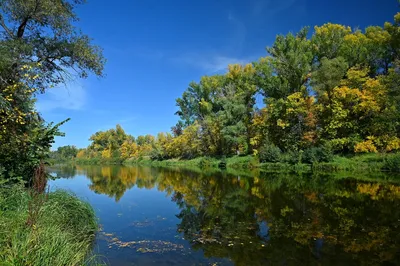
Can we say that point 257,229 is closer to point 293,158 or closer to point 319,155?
point 319,155

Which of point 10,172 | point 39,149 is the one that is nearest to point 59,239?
point 10,172

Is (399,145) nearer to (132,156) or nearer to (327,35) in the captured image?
(327,35)

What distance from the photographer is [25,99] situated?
30.3ft

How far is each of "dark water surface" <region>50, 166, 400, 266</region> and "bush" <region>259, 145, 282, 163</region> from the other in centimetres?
1979

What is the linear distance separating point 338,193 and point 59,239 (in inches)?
590

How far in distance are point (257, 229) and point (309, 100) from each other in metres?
31.7

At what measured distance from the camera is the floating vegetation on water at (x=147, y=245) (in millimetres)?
7820

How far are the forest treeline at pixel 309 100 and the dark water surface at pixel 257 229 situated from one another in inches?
671

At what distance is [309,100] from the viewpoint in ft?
122

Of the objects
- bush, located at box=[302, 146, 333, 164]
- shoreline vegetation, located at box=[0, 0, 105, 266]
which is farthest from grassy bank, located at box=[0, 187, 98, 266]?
bush, located at box=[302, 146, 333, 164]

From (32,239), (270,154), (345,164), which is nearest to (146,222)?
(32,239)

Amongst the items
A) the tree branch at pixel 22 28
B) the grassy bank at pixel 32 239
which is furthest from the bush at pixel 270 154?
the grassy bank at pixel 32 239

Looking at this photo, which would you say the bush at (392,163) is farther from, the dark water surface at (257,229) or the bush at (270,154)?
the bush at (270,154)

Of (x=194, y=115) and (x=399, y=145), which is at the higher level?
(x=194, y=115)
